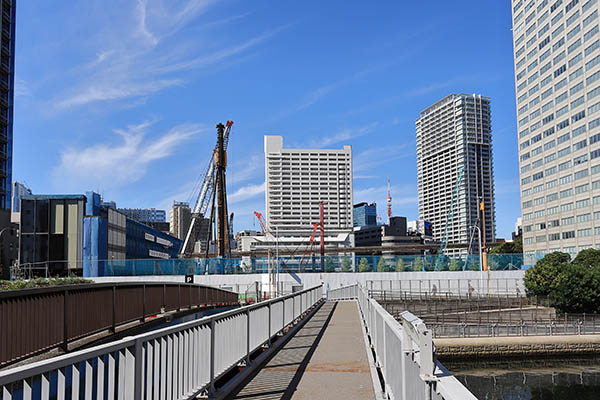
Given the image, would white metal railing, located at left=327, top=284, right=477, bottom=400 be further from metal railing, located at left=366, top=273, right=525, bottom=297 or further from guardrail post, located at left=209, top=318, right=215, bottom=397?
metal railing, located at left=366, top=273, right=525, bottom=297

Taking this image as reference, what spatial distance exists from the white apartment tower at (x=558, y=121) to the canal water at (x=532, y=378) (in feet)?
200

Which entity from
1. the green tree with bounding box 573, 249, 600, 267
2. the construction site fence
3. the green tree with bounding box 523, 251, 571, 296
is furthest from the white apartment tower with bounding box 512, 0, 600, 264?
the green tree with bounding box 523, 251, 571, 296

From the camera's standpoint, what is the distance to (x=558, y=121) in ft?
378

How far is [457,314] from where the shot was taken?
58.2m

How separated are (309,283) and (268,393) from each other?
67.2 metres

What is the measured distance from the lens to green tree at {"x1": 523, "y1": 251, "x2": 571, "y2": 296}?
69.5 meters

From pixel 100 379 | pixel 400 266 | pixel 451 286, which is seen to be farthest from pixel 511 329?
pixel 100 379

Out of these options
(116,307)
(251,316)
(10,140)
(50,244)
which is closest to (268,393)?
(251,316)

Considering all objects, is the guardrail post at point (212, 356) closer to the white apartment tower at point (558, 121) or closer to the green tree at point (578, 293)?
the green tree at point (578, 293)

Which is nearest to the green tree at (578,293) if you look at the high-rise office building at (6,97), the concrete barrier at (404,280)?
the concrete barrier at (404,280)

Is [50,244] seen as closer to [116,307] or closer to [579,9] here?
[116,307]

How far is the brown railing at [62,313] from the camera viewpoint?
9945 mm

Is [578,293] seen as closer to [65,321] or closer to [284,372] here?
[284,372]

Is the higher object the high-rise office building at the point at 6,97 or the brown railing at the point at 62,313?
the high-rise office building at the point at 6,97
